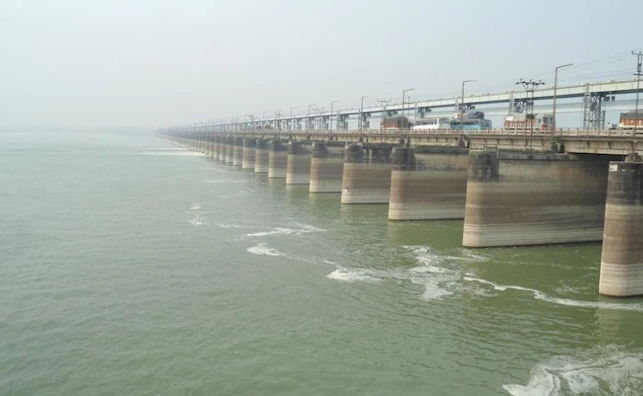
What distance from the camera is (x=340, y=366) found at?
734 inches

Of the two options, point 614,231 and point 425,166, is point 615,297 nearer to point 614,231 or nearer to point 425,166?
point 614,231

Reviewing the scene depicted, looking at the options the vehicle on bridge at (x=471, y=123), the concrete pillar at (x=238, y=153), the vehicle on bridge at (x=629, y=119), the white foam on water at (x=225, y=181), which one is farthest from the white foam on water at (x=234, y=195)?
the concrete pillar at (x=238, y=153)

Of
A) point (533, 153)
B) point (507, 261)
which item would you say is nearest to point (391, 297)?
point (507, 261)

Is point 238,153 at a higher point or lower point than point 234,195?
higher

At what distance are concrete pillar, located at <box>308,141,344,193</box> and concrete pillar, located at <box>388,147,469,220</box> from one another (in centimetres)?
2069

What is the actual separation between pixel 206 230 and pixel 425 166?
1640cm

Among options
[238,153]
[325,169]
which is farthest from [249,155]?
[325,169]

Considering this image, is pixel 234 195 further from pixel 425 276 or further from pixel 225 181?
pixel 425 276

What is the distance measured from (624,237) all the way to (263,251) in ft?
59.8

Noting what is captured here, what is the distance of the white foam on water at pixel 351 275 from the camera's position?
28375 mm

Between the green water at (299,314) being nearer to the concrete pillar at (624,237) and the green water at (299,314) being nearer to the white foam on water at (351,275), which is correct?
the white foam on water at (351,275)

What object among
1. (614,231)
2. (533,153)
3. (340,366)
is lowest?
(340,366)

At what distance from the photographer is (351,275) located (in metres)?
29.2

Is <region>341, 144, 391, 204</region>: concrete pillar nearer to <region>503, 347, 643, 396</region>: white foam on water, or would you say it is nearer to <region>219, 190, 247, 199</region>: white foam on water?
<region>219, 190, 247, 199</region>: white foam on water
